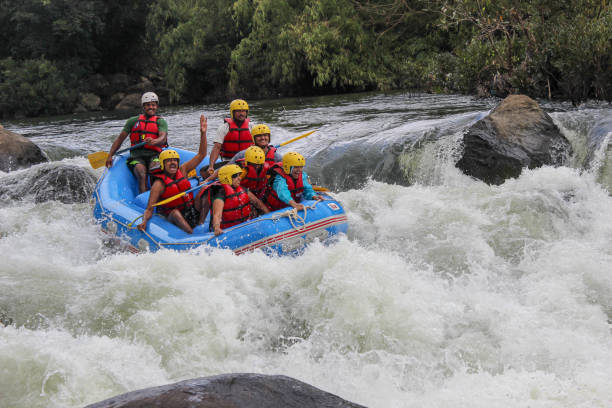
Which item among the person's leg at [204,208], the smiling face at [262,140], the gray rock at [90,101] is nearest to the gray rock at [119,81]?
the gray rock at [90,101]

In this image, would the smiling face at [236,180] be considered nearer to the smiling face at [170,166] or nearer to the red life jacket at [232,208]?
the red life jacket at [232,208]

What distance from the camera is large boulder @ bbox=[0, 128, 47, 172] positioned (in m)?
9.05

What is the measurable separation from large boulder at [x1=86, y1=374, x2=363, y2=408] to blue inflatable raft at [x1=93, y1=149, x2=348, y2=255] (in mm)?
2533

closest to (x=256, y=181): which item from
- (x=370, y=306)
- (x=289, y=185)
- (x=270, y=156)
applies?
(x=289, y=185)

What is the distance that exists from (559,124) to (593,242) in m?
2.60

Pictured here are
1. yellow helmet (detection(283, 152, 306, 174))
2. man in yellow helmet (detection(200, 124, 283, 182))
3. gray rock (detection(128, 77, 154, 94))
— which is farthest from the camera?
gray rock (detection(128, 77, 154, 94))

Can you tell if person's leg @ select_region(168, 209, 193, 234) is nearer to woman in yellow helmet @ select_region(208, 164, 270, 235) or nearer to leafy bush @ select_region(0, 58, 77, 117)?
woman in yellow helmet @ select_region(208, 164, 270, 235)

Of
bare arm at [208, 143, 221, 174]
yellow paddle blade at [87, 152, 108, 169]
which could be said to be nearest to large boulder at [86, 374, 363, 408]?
bare arm at [208, 143, 221, 174]

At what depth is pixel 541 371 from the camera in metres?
3.19

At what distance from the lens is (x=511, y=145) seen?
6773 mm

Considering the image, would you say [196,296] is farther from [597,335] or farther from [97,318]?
[597,335]

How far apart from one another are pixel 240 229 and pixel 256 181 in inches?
34.7

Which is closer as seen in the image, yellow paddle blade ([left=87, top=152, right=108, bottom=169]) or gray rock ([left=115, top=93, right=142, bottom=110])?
yellow paddle blade ([left=87, top=152, right=108, bottom=169])

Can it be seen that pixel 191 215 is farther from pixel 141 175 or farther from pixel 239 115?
pixel 239 115
